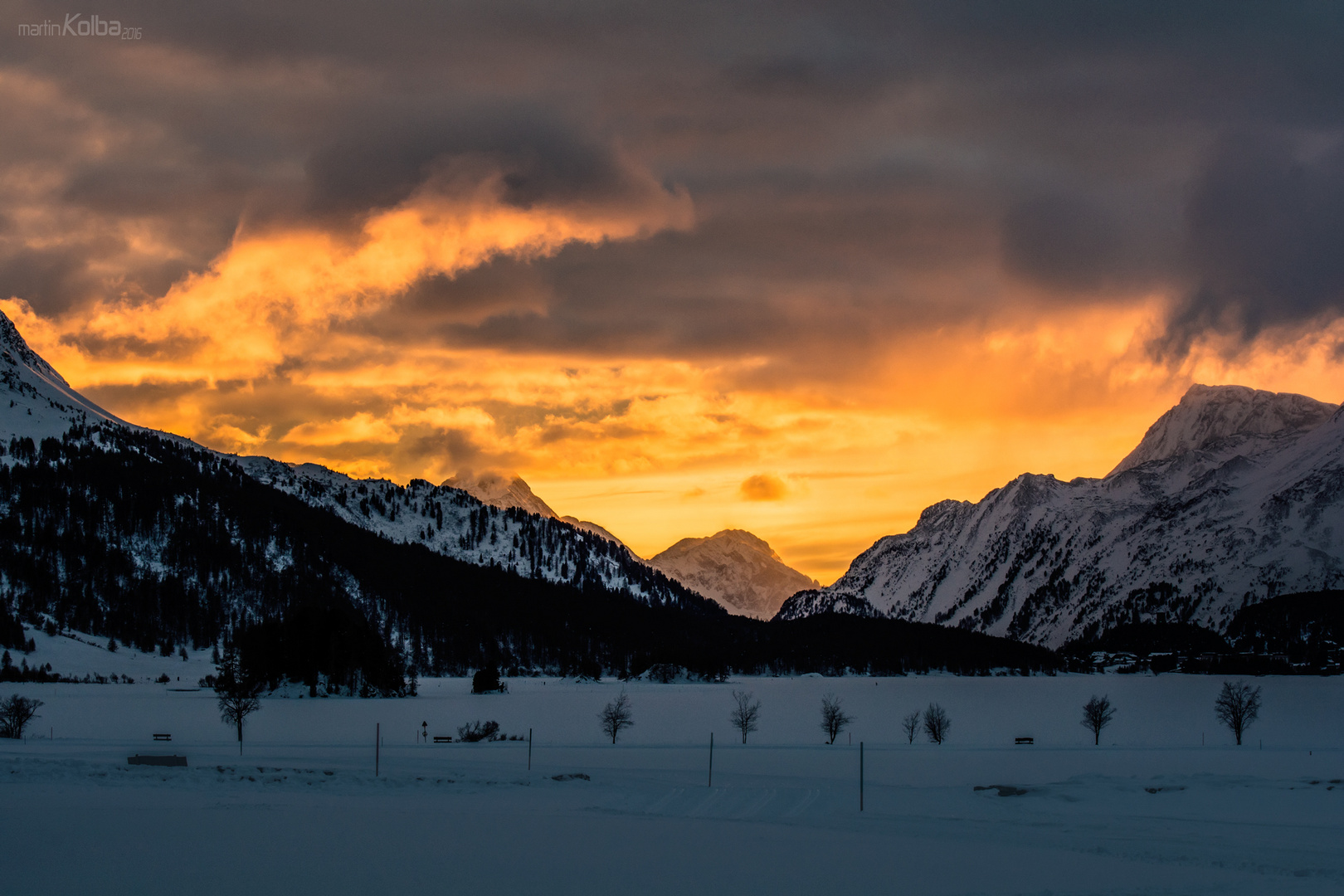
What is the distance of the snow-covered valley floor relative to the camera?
1272 inches

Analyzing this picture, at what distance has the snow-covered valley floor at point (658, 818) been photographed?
32.3 meters

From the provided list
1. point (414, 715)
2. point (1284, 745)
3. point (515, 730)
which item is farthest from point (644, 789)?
point (414, 715)

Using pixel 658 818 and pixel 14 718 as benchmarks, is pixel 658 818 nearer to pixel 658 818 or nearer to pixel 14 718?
pixel 658 818

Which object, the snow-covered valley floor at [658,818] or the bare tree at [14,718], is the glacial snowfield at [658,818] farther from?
the bare tree at [14,718]

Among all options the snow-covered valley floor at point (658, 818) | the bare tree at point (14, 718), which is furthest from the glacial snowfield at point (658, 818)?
the bare tree at point (14, 718)

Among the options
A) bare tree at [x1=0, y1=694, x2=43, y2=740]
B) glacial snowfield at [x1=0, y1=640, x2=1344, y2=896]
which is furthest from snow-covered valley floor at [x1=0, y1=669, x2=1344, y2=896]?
bare tree at [x1=0, y1=694, x2=43, y2=740]

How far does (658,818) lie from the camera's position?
45.8 meters

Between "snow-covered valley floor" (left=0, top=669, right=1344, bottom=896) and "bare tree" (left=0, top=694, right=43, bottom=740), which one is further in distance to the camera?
"bare tree" (left=0, top=694, right=43, bottom=740)

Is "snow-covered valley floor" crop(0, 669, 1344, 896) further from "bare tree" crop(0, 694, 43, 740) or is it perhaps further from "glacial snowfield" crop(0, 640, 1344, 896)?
"bare tree" crop(0, 694, 43, 740)

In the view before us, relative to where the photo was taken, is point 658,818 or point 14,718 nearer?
point 658,818

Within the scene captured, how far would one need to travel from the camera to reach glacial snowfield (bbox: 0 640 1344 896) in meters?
32.3

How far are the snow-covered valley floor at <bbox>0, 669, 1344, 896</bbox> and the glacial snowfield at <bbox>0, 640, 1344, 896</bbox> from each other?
0.63 ft

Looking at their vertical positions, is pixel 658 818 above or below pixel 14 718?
above

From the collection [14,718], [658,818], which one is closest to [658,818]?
[658,818]
